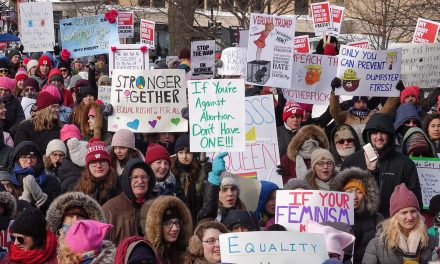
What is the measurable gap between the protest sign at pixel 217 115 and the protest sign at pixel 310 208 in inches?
78.6

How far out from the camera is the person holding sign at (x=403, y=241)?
7531 millimetres

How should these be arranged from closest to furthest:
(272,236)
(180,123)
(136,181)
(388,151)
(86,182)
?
1. (272,236)
2. (136,181)
3. (86,182)
4. (388,151)
5. (180,123)

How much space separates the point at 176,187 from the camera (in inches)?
356

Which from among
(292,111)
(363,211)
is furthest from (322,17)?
(363,211)

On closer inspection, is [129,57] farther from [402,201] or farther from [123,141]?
[402,201]

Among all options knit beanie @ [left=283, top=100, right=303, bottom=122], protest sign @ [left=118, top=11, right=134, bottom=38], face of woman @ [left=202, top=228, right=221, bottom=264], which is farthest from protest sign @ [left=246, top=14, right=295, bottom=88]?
protest sign @ [left=118, top=11, right=134, bottom=38]

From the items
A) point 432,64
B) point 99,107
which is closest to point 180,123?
point 99,107

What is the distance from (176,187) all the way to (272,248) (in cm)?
276

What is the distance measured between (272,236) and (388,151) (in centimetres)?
331

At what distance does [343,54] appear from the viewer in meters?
13.0

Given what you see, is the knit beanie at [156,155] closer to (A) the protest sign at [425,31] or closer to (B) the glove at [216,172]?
(B) the glove at [216,172]

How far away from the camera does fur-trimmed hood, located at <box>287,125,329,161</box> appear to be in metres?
10.0

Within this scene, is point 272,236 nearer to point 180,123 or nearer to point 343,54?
point 180,123

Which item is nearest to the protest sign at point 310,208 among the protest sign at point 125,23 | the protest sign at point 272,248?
the protest sign at point 272,248
